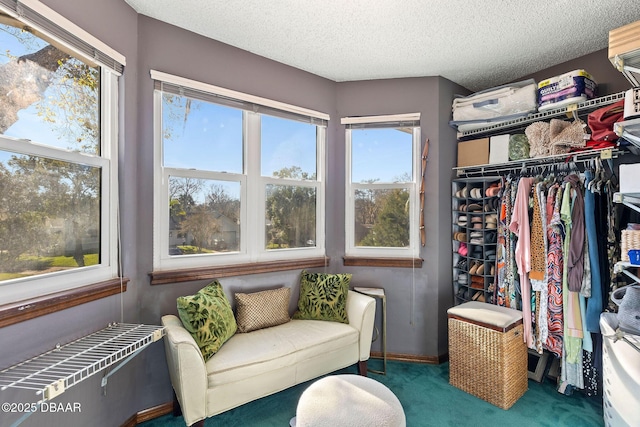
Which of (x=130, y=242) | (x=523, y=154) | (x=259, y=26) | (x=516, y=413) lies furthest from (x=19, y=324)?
(x=523, y=154)

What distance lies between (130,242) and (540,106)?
9.98 ft

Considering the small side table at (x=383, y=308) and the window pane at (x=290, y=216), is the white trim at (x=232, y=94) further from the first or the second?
the small side table at (x=383, y=308)

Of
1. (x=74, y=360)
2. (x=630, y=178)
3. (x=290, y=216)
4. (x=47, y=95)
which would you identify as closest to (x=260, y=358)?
(x=74, y=360)

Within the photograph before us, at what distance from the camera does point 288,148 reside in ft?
9.00

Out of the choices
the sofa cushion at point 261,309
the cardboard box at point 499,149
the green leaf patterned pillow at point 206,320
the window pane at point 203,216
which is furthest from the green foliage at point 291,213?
the cardboard box at point 499,149

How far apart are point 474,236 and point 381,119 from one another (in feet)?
4.36

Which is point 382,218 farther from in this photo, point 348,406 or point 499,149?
point 348,406

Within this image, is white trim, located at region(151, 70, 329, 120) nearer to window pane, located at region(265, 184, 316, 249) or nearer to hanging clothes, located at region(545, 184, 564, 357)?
window pane, located at region(265, 184, 316, 249)

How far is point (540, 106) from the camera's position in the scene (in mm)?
2324

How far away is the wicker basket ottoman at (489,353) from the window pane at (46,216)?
2.49 m

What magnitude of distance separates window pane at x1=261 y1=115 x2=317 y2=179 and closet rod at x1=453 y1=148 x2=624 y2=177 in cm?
137

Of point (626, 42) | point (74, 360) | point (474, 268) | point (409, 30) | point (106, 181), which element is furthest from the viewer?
point (474, 268)

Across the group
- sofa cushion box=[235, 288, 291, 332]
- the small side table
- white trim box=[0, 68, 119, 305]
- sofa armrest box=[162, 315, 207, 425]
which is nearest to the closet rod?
the small side table

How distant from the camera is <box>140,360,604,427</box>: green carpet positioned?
1934mm
